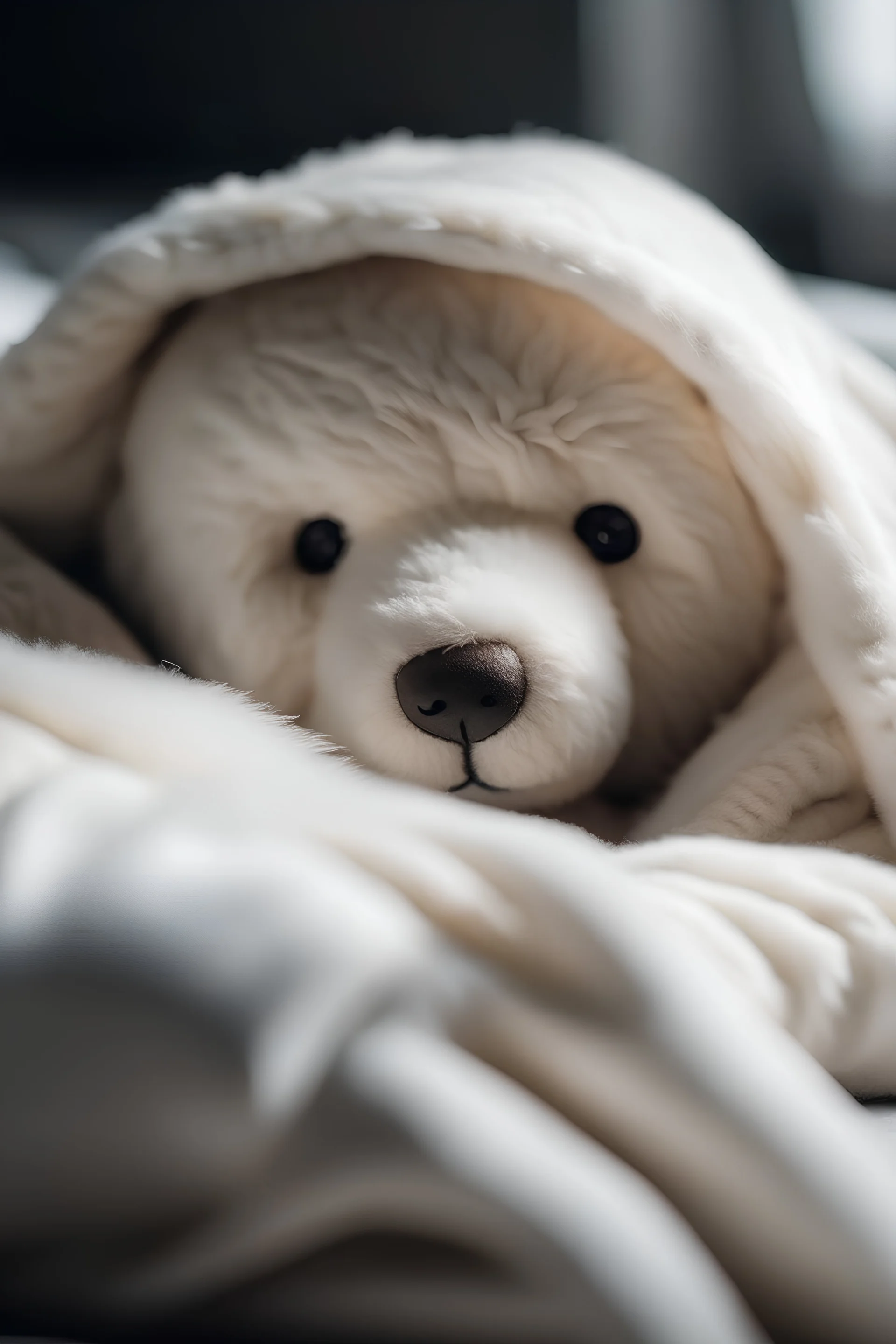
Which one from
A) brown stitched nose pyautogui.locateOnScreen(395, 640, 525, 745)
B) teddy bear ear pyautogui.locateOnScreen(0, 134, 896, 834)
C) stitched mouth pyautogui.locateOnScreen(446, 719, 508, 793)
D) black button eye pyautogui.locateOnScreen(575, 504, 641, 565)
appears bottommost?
stitched mouth pyautogui.locateOnScreen(446, 719, 508, 793)

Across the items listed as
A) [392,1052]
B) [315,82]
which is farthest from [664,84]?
[392,1052]

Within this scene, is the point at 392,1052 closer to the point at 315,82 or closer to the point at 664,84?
the point at 315,82

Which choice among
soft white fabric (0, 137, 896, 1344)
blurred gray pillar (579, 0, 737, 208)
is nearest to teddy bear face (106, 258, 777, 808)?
soft white fabric (0, 137, 896, 1344)

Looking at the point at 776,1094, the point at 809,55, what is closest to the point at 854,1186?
the point at 776,1094

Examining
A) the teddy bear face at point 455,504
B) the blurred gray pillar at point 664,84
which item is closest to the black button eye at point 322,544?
the teddy bear face at point 455,504

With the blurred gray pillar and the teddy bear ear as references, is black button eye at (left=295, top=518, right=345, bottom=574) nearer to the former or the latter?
the teddy bear ear

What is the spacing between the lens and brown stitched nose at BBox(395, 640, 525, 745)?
1.97 feet

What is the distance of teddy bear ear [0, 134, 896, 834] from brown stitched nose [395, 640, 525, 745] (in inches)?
6.7

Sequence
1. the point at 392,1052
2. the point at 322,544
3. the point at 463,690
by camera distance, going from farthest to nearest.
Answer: the point at 322,544 → the point at 463,690 → the point at 392,1052

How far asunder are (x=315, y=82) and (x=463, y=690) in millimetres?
1032

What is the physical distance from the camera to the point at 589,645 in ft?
2.12

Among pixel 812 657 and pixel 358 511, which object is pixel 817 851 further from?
pixel 358 511

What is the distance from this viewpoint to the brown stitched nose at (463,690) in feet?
1.97

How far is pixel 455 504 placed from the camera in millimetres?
689
